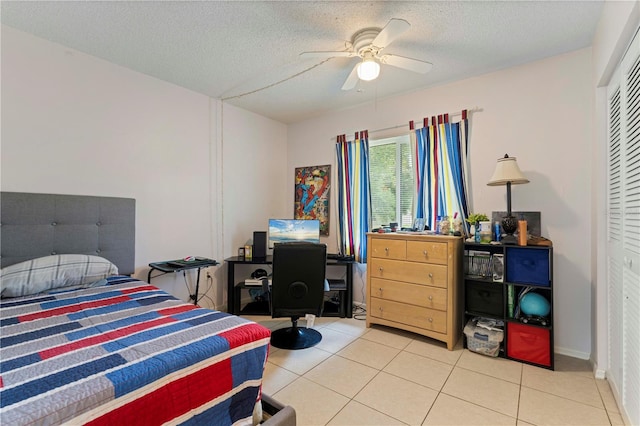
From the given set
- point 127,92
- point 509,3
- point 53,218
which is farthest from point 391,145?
point 53,218

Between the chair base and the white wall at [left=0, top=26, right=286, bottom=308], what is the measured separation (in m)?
1.12

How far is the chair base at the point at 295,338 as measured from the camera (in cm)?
263

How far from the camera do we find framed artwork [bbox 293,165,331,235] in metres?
4.02

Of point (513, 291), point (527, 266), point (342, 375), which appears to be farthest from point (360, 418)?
point (527, 266)

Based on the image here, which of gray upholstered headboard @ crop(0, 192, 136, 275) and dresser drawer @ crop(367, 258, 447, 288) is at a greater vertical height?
gray upholstered headboard @ crop(0, 192, 136, 275)

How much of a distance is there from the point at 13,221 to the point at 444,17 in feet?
11.1

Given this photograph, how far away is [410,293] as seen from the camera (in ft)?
9.23

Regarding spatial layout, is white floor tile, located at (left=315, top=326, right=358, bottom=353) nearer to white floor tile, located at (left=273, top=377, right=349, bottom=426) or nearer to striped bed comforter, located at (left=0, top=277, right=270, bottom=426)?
white floor tile, located at (left=273, top=377, right=349, bottom=426)

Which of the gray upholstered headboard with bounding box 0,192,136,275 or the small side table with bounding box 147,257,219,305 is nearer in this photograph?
the gray upholstered headboard with bounding box 0,192,136,275

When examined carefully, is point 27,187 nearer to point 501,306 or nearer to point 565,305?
point 501,306

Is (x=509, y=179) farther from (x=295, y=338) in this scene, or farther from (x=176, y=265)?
(x=176, y=265)

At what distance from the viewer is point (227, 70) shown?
2814mm

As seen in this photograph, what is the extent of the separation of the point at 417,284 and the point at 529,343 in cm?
94

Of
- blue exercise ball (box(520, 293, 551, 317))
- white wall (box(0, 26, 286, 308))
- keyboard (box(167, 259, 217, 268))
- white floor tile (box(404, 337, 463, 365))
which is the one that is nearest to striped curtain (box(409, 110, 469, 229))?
blue exercise ball (box(520, 293, 551, 317))
